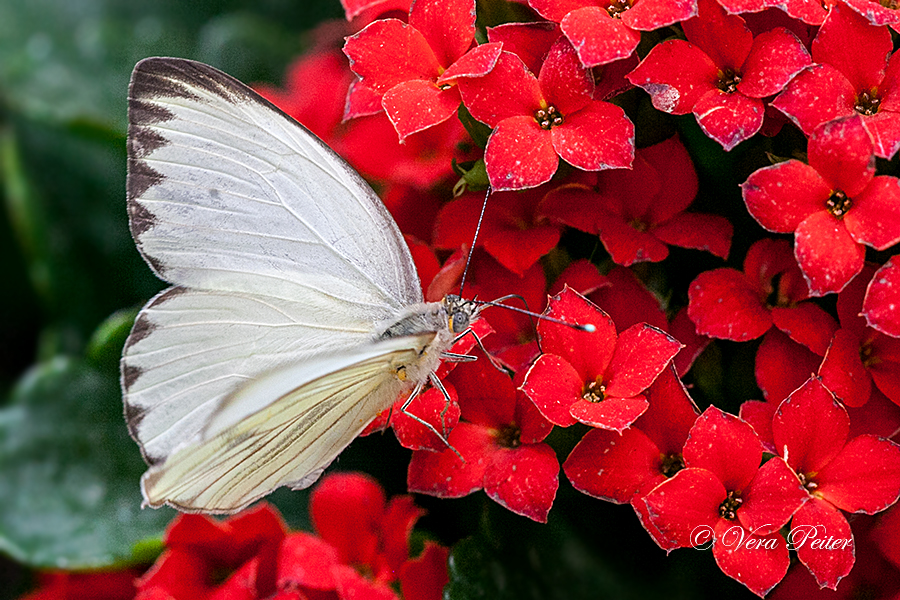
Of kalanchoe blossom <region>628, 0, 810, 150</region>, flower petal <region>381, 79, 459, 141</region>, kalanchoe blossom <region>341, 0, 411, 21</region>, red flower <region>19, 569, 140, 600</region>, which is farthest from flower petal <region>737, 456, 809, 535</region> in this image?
red flower <region>19, 569, 140, 600</region>

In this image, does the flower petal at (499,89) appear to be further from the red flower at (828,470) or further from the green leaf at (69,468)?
the green leaf at (69,468)

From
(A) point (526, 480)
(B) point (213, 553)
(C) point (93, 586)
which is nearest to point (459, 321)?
(A) point (526, 480)

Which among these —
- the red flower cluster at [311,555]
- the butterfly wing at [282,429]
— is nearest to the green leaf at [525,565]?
the red flower cluster at [311,555]

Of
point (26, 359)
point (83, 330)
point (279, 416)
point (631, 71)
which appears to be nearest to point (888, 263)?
point (631, 71)

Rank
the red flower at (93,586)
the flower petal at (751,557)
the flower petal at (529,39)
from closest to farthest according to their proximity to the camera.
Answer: the flower petal at (751,557), the flower petal at (529,39), the red flower at (93,586)

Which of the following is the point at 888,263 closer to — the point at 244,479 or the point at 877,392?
the point at 877,392

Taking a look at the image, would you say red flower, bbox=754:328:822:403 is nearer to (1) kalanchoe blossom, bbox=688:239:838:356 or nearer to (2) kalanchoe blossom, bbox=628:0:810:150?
(1) kalanchoe blossom, bbox=688:239:838:356
